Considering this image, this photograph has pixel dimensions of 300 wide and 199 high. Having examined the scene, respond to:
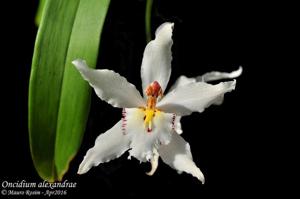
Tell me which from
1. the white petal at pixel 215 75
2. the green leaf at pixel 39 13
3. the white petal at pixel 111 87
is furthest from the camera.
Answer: the green leaf at pixel 39 13

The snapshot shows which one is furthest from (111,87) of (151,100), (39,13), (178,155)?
(39,13)

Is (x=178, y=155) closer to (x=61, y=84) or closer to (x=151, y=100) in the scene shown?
(x=151, y=100)

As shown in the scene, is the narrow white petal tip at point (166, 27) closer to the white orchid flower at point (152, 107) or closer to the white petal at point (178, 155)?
the white orchid flower at point (152, 107)

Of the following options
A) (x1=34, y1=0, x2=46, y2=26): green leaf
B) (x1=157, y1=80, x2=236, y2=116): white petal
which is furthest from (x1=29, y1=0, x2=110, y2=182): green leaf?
(x1=34, y1=0, x2=46, y2=26): green leaf

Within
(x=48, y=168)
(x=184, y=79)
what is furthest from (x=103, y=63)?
(x=48, y=168)

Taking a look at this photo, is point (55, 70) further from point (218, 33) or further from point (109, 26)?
point (218, 33)

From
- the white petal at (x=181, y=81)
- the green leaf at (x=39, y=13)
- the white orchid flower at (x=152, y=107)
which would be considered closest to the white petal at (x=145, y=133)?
the white orchid flower at (x=152, y=107)
